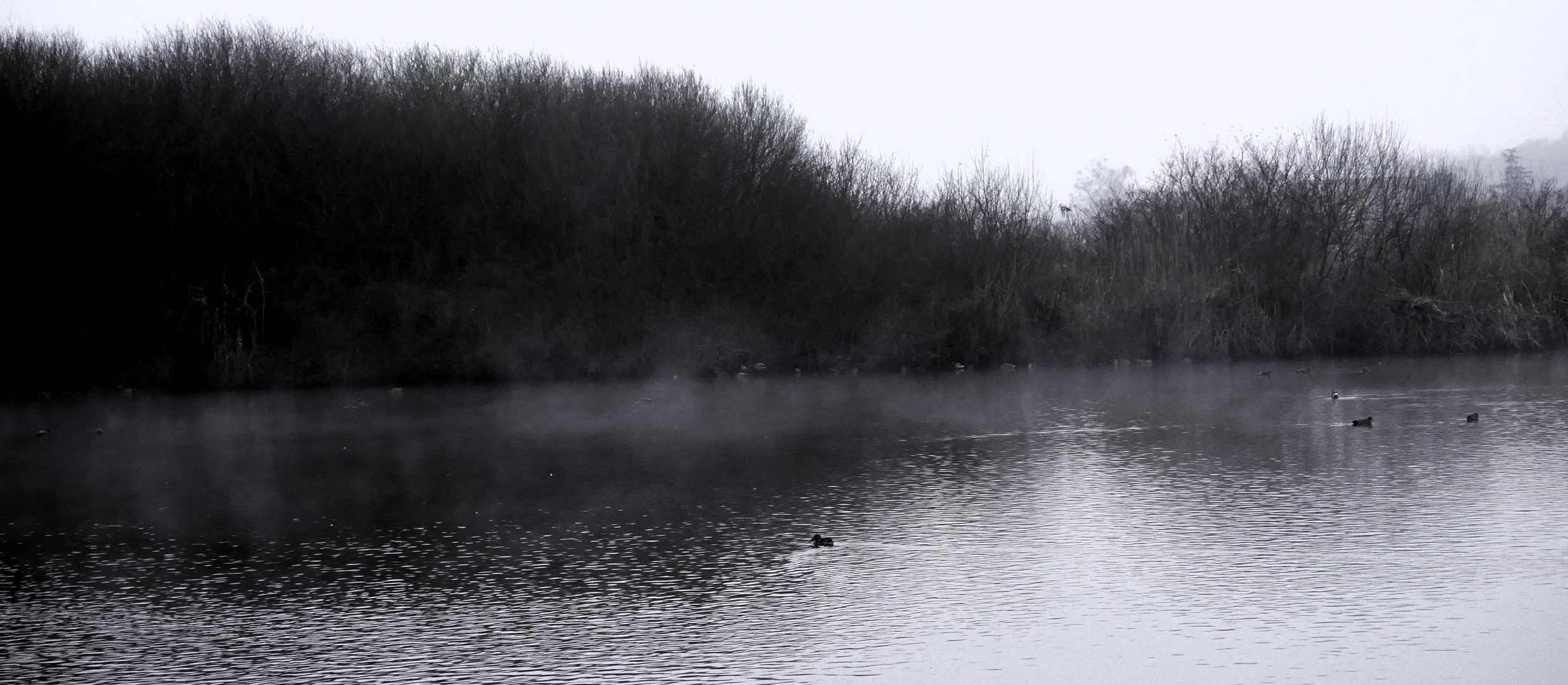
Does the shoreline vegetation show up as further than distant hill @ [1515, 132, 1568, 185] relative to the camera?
No

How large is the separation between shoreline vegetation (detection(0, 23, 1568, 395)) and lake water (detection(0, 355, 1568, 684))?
9.26 meters

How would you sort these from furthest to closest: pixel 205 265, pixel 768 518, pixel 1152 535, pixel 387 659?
pixel 205 265 → pixel 768 518 → pixel 1152 535 → pixel 387 659

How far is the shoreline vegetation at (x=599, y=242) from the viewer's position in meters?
24.7

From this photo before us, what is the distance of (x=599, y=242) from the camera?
27.6 meters

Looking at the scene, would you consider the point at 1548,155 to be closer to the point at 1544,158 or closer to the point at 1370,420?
the point at 1544,158

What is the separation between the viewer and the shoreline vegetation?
24672 millimetres

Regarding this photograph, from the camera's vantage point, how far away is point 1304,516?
29.2 feet

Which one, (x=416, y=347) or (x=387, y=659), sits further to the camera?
(x=416, y=347)

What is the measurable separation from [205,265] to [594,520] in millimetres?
18680

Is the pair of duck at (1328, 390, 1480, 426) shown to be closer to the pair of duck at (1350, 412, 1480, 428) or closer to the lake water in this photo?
the pair of duck at (1350, 412, 1480, 428)

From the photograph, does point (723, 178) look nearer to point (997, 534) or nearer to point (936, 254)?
point (936, 254)

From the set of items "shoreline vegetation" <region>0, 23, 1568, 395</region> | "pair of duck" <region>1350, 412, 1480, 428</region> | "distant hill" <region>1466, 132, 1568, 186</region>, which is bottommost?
"pair of duck" <region>1350, 412, 1480, 428</region>

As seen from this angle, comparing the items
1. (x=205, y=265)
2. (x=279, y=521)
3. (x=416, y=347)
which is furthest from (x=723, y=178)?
(x=279, y=521)

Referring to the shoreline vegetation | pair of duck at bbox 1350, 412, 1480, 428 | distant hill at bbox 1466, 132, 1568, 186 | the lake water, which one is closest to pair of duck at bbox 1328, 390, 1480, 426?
pair of duck at bbox 1350, 412, 1480, 428
